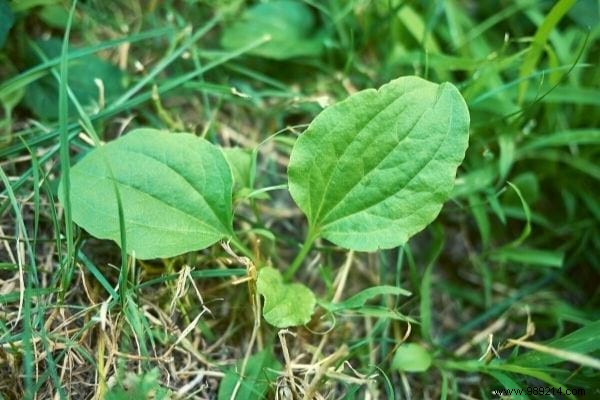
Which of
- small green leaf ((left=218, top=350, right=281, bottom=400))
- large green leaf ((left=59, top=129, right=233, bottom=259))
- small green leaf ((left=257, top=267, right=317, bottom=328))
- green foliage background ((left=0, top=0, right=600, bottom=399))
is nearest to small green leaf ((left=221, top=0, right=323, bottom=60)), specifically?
green foliage background ((left=0, top=0, right=600, bottom=399))

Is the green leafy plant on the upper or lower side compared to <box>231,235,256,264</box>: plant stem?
upper

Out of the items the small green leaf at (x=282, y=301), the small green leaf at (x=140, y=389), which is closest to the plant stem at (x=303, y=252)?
the small green leaf at (x=282, y=301)

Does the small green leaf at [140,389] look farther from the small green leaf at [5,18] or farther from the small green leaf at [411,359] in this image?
the small green leaf at [5,18]

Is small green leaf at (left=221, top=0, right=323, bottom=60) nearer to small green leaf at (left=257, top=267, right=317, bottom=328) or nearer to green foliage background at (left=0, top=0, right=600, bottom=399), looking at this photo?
green foliage background at (left=0, top=0, right=600, bottom=399)

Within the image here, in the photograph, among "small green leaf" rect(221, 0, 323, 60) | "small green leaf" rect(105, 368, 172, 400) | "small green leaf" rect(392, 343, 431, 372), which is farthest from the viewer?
"small green leaf" rect(221, 0, 323, 60)

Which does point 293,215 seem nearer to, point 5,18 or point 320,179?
point 320,179

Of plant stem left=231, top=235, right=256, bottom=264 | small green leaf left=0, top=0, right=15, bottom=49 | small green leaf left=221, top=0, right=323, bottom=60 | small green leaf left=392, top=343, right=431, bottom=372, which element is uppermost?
small green leaf left=0, top=0, right=15, bottom=49
